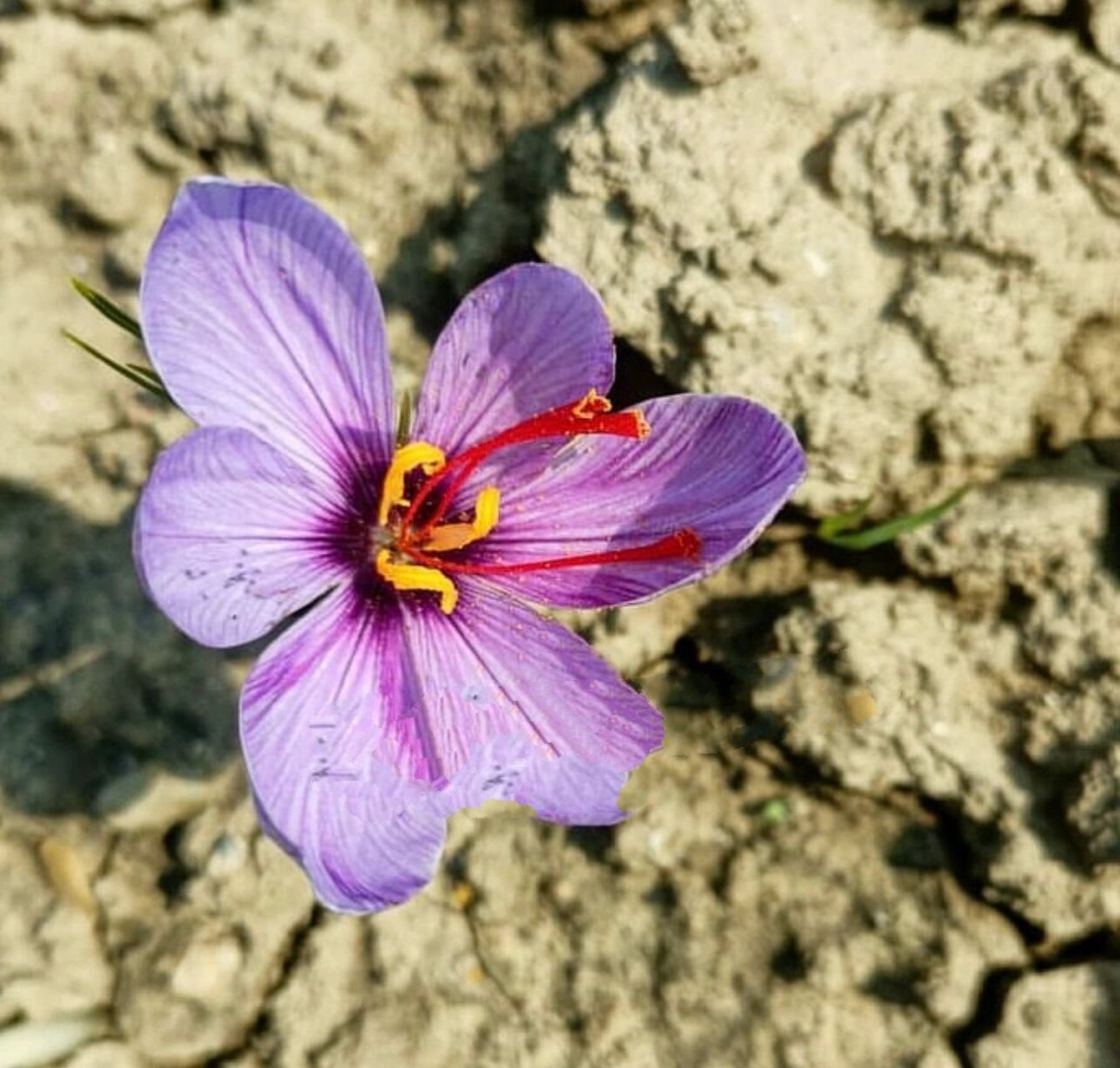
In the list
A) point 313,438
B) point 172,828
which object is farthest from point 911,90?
point 172,828

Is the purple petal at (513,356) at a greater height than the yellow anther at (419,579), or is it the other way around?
the purple petal at (513,356)

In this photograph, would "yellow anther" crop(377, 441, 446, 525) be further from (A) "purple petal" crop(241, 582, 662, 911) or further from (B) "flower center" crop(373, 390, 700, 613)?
(A) "purple petal" crop(241, 582, 662, 911)

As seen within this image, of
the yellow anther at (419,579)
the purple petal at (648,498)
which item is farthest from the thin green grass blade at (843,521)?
the yellow anther at (419,579)

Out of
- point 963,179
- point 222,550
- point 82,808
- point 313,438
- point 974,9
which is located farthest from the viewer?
point 82,808

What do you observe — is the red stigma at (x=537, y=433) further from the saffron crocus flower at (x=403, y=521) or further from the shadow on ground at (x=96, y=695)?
the shadow on ground at (x=96, y=695)

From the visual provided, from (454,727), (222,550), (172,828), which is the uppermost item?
(222,550)

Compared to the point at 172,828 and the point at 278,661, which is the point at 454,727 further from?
the point at 172,828
